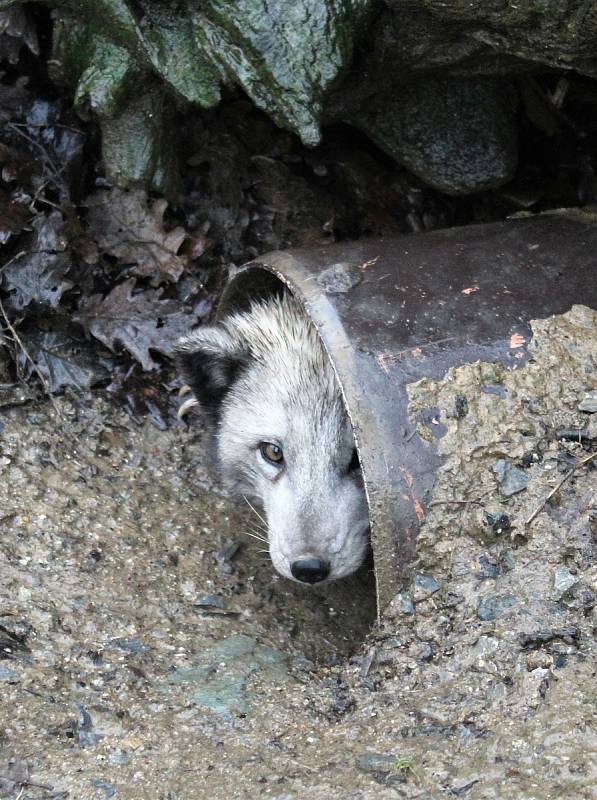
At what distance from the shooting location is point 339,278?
378cm

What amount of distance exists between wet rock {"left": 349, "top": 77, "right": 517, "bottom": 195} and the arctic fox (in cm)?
97

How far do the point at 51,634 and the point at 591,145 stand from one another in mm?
3856

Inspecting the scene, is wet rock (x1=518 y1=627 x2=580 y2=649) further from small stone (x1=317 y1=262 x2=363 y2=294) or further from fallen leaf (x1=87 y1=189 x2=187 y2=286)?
fallen leaf (x1=87 y1=189 x2=187 y2=286)

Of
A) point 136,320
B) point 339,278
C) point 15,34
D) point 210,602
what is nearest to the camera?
point 339,278

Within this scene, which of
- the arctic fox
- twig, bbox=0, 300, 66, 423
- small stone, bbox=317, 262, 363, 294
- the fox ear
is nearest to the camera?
small stone, bbox=317, 262, 363, 294

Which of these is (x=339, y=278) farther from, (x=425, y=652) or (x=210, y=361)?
(x=425, y=652)

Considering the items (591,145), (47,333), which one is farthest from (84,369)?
(591,145)

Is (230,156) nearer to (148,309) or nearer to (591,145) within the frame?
(148,309)

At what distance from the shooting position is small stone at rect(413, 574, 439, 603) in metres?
3.43

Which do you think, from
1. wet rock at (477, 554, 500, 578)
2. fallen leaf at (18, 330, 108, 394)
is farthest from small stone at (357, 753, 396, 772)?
fallen leaf at (18, 330, 108, 394)

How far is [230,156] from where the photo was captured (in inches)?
216

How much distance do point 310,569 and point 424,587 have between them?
0.51 m

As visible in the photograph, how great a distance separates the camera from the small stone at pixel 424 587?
343cm

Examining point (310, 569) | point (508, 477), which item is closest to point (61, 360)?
point (310, 569)
